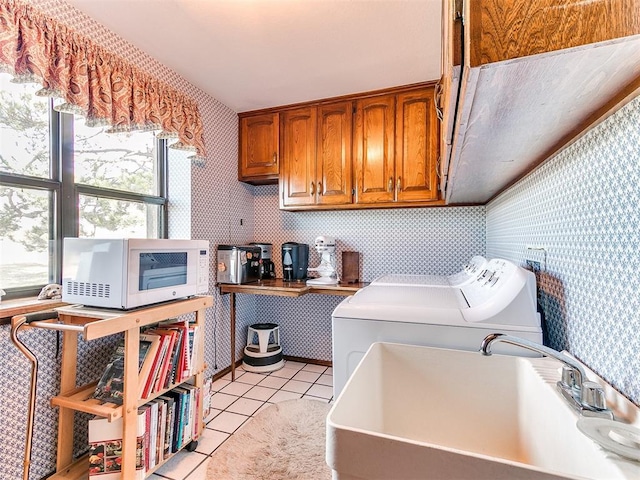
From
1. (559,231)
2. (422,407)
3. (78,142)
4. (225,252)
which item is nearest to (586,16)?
(559,231)

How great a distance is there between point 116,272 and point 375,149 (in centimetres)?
197

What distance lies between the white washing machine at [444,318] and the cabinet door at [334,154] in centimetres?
128

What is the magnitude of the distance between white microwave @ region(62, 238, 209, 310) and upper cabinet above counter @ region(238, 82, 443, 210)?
1.39 metres

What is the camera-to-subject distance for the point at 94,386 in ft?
5.14

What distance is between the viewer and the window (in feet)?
4.87

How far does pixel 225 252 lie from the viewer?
2.60 metres

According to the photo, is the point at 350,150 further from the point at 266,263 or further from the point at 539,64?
the point at 539,64

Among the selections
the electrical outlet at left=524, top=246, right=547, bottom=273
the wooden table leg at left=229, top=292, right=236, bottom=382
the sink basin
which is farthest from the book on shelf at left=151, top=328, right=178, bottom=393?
the electrical outlet at left=524, top=246, right=547, bottom=273

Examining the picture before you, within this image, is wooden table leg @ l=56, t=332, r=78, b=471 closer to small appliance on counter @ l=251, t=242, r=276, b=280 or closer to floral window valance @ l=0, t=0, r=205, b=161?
floral window valance @ l=0, t=0, r=205, b=161

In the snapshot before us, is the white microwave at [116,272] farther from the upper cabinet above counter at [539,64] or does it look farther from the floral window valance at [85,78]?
the upper cabinet above counter at [539,64]

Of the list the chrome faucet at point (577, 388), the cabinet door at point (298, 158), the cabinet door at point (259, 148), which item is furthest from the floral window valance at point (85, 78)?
the chrome faucet at point (577, 388)

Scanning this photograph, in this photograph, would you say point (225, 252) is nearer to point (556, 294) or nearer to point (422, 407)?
point (422, 407)

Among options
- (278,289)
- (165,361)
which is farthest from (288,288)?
(165,361)

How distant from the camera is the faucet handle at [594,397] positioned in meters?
0.64
